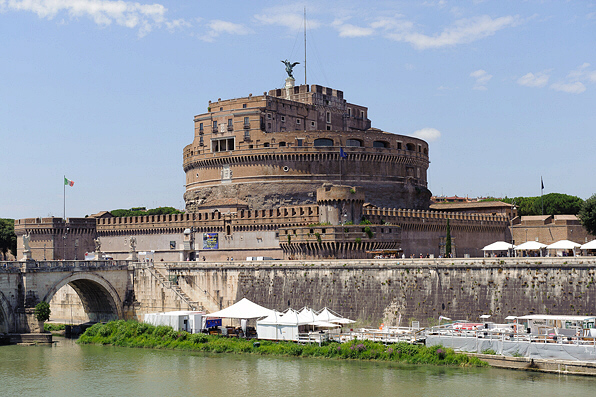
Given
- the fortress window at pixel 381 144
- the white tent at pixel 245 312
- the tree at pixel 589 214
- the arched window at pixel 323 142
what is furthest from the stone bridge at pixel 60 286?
the tree at pixel 589 214

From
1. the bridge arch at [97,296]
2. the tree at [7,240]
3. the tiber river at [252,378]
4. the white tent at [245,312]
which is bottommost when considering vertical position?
the tiber river at [252,378]

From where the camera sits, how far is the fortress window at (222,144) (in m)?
84.6

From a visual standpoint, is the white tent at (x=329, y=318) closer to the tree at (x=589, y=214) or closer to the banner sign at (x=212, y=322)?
the banner sign at (x=212, y=322)

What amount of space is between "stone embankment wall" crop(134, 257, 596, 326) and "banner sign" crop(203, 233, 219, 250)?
11.1 metres

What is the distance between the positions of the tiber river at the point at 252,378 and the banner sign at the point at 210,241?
83.4 feet

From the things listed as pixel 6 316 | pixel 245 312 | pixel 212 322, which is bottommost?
pixel 212 322

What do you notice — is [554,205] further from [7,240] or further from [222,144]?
[7,240]

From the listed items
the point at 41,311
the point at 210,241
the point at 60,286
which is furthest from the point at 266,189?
the point at 41,311

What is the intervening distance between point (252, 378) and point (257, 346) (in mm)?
6885

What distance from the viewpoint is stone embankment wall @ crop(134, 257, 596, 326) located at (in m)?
43.7

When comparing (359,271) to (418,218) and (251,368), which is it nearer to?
(251,368)

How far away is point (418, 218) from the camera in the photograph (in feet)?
242

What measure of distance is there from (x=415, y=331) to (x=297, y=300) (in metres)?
11.2

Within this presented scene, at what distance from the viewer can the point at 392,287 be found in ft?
163
